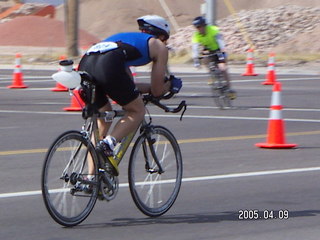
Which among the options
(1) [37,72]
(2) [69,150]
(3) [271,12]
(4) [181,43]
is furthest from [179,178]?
(3) [271,12]

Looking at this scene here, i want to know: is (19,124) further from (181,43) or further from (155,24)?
(181,43)

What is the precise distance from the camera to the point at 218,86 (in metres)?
18.9

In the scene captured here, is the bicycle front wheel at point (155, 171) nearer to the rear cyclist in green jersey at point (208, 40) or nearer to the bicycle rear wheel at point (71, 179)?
the bicycle rear wheel at point (71, 179)

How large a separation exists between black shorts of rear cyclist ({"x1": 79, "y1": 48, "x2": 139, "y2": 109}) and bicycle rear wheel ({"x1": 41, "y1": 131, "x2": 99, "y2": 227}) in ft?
1.43

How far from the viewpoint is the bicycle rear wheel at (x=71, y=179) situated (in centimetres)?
745

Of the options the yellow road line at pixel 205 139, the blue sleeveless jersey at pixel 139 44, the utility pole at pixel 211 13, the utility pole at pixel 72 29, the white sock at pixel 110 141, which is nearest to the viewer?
the white sock at pixel 110 141

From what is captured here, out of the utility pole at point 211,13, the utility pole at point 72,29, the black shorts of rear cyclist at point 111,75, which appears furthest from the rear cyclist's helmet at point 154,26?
the utility pole at point 72,29

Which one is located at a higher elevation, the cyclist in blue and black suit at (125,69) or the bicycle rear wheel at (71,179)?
the cyclist in blue and black suit at (125,69)

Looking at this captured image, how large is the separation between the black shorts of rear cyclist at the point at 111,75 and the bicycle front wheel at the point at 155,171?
1.79ft

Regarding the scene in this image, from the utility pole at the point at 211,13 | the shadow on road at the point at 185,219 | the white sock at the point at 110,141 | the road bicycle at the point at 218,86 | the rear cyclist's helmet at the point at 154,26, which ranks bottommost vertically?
the utility pole at the point at 211,13

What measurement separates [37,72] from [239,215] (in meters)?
24.2

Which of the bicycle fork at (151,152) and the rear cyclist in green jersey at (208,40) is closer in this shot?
the bicycle fork at (151,152)

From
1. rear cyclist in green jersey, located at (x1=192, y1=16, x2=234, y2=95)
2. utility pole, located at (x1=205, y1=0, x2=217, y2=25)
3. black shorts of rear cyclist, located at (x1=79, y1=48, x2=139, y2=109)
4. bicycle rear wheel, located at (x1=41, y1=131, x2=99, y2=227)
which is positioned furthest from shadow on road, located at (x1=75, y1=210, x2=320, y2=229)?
utility pole, located at (x1=205, y1=0, x2=217, y2=25)

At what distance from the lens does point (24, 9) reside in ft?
229
